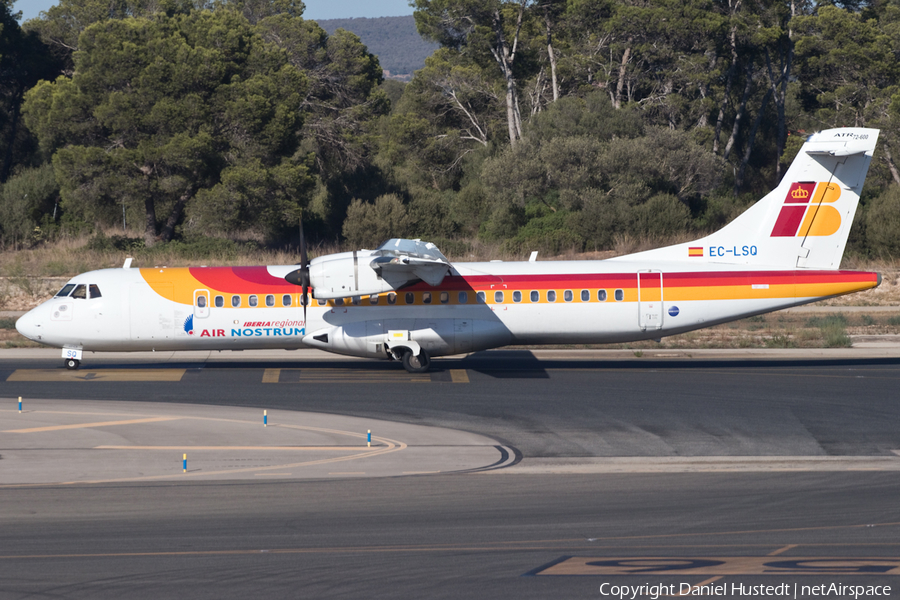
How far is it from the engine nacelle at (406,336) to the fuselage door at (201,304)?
2.79m

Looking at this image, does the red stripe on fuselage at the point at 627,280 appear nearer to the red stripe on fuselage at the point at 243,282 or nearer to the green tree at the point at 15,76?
the red stripe on fuselage at the point at 243,282

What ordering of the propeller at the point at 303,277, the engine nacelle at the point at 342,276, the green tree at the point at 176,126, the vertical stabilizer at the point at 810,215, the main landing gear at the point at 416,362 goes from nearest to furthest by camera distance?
the engine nacelle at the point at 342,276
the propeller at the point at 303,277
the vertical stabilizer at the point at 810,215
the main landing gear at the point at 416,362
the green tree at the point at 176,126

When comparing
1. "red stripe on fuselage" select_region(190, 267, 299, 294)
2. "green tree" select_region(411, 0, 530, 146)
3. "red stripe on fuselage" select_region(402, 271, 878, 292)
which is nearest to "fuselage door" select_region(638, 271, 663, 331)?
"red stripe on fuselage" select_region(402, 271, 878, 292)

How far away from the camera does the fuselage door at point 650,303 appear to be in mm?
23000

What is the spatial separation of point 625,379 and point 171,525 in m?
13.7

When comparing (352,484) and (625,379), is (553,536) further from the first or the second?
(625,379)

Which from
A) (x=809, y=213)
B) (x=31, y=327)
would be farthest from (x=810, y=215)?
(x=31, y=327)

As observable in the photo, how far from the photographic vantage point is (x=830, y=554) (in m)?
9.79

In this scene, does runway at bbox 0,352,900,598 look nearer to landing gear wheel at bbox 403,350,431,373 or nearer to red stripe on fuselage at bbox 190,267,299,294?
landing gear wheel at bbox 403,350,431,373

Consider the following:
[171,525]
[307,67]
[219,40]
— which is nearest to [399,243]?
[171,525]

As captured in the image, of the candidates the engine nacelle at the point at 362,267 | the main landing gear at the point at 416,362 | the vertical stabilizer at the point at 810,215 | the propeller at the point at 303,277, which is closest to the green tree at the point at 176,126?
the propeller at the point at 303,277

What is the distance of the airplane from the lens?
2298cm

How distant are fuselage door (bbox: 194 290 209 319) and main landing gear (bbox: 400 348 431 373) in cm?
539

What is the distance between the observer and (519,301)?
23.2 m
